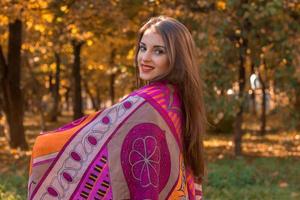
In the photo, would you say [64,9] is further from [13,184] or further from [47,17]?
[13,184]

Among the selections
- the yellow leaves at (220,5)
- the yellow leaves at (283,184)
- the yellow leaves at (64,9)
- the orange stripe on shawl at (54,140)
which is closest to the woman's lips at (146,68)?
the orange stripe on shawl at (54,140)

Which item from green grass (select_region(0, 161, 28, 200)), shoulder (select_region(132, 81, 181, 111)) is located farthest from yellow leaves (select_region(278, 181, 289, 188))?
shoulder (select_region(132, 81, 181, 111))

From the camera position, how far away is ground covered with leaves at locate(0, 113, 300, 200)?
8977 millimetres

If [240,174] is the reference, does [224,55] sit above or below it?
above

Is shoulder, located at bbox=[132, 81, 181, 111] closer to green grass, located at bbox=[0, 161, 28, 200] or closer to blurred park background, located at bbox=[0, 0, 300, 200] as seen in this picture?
green grass, located at bbox=[0, 161, 28, 200]

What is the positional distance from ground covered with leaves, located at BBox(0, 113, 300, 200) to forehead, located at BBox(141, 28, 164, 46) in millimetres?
3052

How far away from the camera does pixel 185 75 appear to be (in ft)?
8.84

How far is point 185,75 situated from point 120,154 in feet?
1.52

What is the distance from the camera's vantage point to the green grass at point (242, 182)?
28.9 feet

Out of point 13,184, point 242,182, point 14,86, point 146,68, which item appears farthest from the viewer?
point 14,86

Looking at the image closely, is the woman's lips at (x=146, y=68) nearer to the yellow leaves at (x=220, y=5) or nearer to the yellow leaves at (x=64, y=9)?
the yellow leaves at (x=64, y=9)

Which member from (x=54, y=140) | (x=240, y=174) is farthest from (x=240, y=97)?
(x=54, y=140)

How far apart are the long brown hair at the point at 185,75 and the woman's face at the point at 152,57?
0.08 feet

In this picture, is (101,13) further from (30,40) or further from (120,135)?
(120,135)
